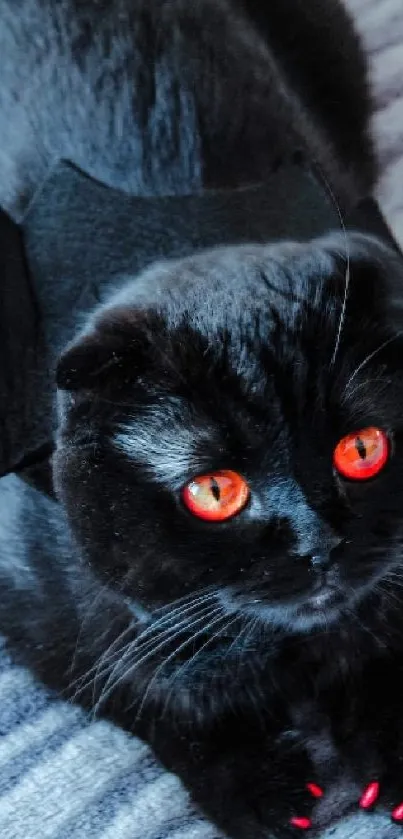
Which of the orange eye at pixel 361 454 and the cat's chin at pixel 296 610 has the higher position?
the orange eye at pixel 361 454

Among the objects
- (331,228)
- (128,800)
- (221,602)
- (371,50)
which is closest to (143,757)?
(128,800)

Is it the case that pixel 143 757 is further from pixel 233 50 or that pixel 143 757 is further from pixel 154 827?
pixel 233 50

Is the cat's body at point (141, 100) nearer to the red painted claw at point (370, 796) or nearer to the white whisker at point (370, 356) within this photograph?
the white whisker at point (370, 356)

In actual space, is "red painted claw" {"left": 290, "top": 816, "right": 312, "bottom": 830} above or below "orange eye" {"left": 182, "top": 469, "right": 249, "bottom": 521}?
below

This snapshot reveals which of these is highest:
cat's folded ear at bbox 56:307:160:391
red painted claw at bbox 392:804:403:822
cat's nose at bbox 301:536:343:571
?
cat's folded ear at bbox 56:307:160:391

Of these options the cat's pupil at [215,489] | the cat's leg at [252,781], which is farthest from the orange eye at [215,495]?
the cat's leg at [252,781]

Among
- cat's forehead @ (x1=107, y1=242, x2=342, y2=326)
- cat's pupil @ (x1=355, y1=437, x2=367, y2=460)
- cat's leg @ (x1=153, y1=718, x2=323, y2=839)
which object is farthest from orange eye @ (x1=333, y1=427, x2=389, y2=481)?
cat's leg @ (x1=153, y1=718, x2=323, y2=839)

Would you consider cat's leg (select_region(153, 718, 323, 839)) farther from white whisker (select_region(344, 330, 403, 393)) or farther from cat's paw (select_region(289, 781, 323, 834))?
white whisker (select_region(344, 330, 403, 393))
